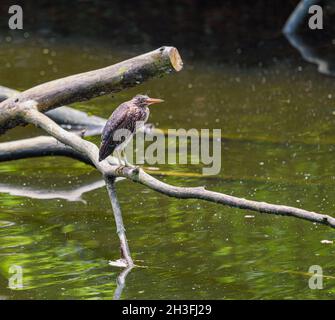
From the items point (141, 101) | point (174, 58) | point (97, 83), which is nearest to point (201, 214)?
point (141, 101)

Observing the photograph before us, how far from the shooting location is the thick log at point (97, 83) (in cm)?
660

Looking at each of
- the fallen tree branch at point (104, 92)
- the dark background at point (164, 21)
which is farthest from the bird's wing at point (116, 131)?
the dark background at point (164, 21)

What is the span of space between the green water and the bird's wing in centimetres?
74

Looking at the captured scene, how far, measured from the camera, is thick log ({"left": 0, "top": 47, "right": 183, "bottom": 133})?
6598 millimetres

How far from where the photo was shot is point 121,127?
260 inches

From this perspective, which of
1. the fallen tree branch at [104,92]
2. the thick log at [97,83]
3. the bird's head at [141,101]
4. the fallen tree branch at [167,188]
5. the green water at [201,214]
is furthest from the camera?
the bird's head at [141,101]

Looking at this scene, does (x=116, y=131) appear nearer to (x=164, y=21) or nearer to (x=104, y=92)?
(x=104, y=92)

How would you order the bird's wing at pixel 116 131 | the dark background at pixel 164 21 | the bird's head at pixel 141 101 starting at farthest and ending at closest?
the dark background at pixel 164 21 → the bird's head at pixel 141 101 → the bird's wing at pixel 116 131

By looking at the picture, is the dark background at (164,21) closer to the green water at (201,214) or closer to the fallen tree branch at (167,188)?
the green water at (201,214)

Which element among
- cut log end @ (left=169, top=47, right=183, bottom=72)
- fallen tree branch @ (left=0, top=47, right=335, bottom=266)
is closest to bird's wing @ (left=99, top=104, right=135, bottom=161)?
fallen tree branch @ (left=0, top=47, right=335, bottom=266)

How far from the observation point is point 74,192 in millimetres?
8086

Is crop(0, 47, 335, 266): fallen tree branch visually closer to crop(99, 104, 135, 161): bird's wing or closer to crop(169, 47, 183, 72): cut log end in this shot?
crop(169, 47, 183, 72): cut log end

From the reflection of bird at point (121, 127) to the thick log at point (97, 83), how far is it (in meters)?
0.23

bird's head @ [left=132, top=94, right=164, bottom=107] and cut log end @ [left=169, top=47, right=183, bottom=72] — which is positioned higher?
cut log end @ [left=169, top=47, right=183, bottom=72]
